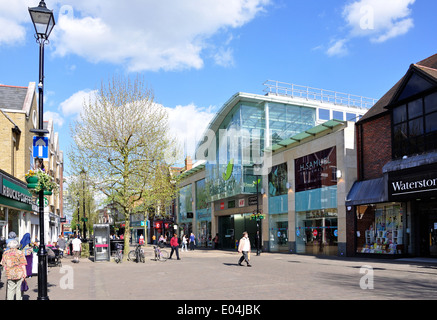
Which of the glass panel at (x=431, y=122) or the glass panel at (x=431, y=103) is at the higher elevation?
the glass panel at (x=431, y=103)

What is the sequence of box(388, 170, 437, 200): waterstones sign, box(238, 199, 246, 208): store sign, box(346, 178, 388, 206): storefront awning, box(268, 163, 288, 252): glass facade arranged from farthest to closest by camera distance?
1. box(238, 199, 246, 208): store sign
2. box(268, 163, 288, 252): glass facade
3. box(346, 178, 388, 206): storefront awning
4. box(388, 170, 437, 200): waterstones sign

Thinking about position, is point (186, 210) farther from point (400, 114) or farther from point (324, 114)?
point (400, 114)

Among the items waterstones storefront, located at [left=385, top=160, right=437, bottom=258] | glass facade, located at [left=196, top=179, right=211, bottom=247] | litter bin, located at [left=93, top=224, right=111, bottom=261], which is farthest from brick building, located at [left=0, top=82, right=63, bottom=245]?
glass facade, located at [left=196, top=179, right=211, bottom=247]

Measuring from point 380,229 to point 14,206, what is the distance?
21.6 m

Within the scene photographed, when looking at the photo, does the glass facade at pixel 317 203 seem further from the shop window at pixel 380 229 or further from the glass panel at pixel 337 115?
the glass panel at pixel 337 115

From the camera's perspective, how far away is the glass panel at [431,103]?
2035cm

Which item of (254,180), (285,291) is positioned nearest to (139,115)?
(254,180)

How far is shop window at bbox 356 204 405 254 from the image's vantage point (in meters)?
23.4

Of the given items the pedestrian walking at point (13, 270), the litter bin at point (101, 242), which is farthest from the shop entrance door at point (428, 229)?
the pedestrian walking at point (13, 270)

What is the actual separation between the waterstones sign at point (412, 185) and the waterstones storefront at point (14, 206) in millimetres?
20136

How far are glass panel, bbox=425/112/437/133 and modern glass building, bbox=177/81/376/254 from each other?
6224 millimetres

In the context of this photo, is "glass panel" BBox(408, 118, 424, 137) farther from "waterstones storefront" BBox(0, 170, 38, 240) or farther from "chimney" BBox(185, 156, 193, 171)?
"chimney" BBox(185, 156, 193, 171)

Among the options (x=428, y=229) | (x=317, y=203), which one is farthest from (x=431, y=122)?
(x=317, y=203)
